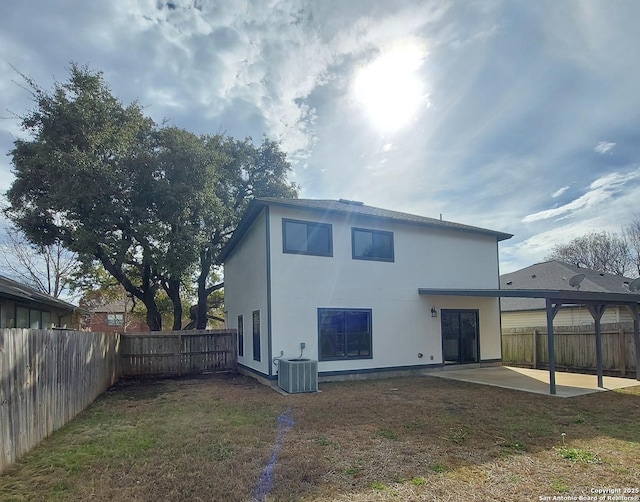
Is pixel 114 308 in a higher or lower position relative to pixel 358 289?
lower

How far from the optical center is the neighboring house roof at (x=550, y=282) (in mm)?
17375

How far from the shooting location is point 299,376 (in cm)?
943

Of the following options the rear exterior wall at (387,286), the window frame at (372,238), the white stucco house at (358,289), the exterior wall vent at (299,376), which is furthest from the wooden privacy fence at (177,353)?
the window frame at (372,238)

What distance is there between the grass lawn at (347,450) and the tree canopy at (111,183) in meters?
9.68

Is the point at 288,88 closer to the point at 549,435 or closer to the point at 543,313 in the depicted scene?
the point at 549,435

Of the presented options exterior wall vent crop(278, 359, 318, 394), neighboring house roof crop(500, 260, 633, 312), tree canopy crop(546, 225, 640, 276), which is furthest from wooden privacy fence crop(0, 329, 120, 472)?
tree canopy crop(546, 225, 640, 276)

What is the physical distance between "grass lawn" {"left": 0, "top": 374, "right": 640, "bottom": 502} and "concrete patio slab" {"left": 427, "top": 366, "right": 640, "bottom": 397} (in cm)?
78

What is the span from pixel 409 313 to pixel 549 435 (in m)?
7.01

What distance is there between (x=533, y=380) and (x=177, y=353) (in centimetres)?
1147

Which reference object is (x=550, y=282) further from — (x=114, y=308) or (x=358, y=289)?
(x=114, y=308)

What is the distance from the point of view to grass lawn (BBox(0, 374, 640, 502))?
3900 mm

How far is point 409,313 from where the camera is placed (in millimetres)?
12539

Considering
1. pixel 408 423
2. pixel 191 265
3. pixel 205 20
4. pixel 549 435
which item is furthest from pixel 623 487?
pixel 191 265

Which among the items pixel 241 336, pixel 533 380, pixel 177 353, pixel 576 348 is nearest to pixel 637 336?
pixel 576 348
